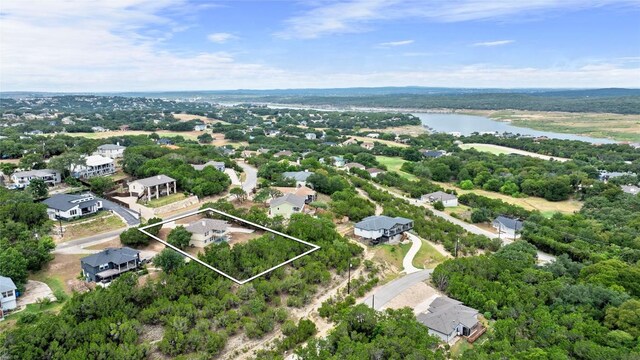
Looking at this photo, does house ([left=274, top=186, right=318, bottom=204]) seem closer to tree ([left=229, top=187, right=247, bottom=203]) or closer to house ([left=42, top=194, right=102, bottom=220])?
tree ([left=229, top=187, right=247, bottom=203])

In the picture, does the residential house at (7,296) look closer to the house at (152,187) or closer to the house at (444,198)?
the house at (152,187)

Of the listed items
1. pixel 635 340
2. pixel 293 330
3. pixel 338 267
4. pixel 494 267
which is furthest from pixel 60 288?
pixel 635 340

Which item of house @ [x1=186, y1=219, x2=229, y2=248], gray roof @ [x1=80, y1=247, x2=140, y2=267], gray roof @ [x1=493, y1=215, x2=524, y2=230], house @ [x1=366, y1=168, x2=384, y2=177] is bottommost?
gray roof @ [x1=493, y1=215, x2=524, y2=230]

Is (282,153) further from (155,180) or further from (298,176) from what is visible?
(155,180)

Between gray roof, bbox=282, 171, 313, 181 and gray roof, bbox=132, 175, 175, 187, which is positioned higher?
gray roof, bbox=132, 175, 175, 187

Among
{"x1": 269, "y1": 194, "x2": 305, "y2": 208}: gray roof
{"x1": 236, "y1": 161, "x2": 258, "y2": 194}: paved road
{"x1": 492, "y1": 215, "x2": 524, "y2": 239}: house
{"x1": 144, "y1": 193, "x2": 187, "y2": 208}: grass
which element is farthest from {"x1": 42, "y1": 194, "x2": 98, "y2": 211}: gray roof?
{"x1": 492, "y1": 215, "x2": 524, "y2": 239}: house

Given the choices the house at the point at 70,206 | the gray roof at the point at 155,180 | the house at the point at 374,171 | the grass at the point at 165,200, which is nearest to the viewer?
the house at the point at 70,206

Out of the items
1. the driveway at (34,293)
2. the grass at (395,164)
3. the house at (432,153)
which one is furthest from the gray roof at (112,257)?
the house at (432,153)

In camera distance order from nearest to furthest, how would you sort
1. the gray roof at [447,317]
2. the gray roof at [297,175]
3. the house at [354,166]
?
the gray roof at [447,317] < the gray roof at [297,175] < the house at [354,166]
